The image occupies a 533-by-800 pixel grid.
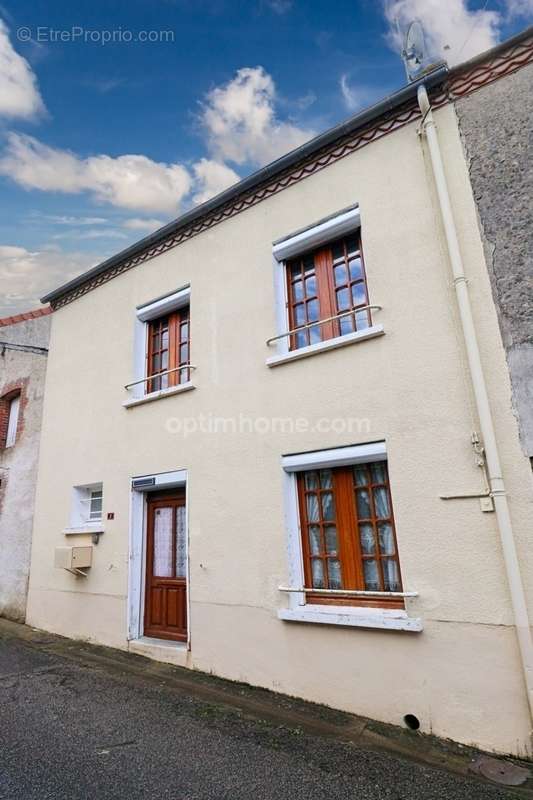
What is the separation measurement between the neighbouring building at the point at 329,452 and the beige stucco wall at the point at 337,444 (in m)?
0.02

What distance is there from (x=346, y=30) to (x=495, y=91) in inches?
94.8

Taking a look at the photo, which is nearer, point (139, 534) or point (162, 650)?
point (162, 650)

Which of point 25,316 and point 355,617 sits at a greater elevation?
point 25,316

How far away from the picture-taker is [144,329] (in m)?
7.63

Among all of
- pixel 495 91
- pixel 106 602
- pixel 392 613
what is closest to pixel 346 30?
Answer: pixel 495 91

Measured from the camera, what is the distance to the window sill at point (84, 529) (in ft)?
22.9

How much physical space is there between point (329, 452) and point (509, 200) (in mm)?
3074

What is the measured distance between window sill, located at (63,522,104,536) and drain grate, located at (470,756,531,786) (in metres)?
5.45

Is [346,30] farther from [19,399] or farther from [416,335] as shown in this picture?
[19,399]

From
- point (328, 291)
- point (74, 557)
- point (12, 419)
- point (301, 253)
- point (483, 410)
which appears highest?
point (301, 253)

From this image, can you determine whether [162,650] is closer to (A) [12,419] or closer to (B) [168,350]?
(B) [168,350]

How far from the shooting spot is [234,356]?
239 inches

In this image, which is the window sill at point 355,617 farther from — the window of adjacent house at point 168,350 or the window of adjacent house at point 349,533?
the window of adjacent house at point 168,350

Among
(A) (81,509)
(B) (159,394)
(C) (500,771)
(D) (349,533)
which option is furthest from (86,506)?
(C) (500,771)
